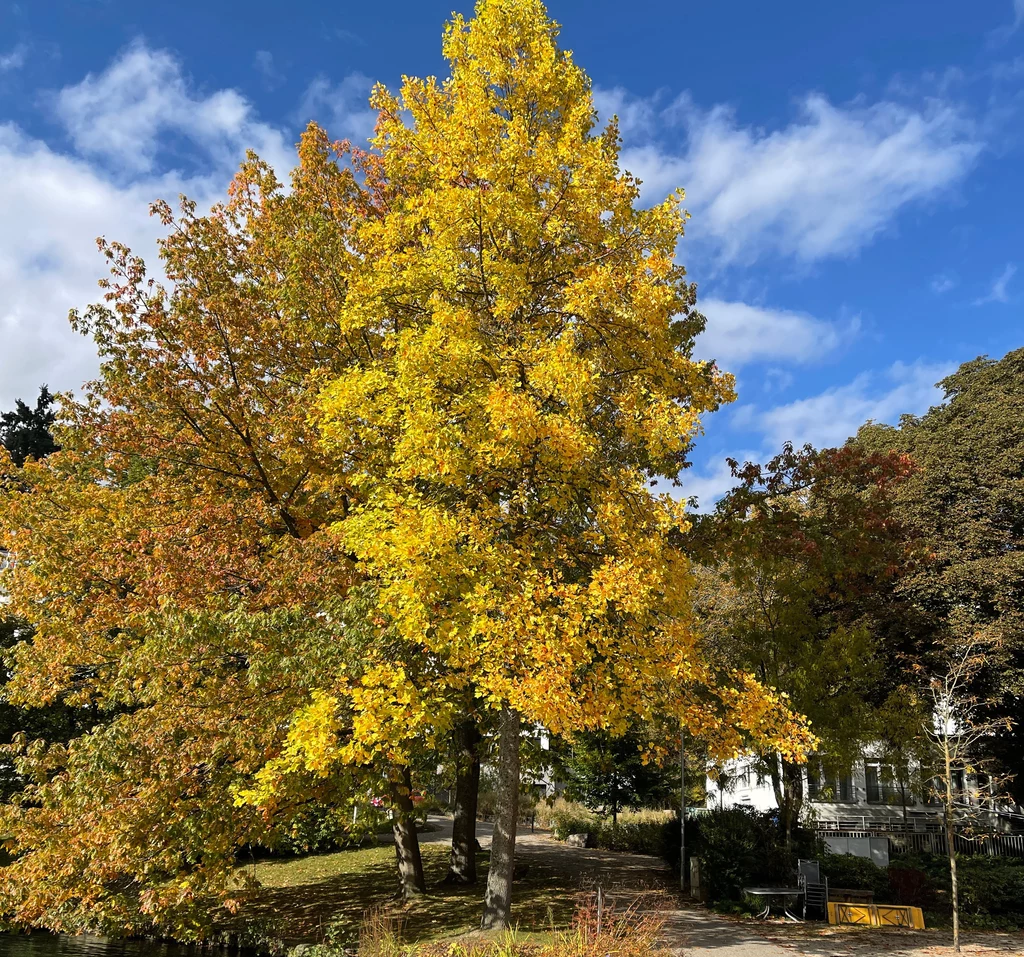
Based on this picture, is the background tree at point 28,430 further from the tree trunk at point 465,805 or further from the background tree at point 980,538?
Result: the background tree at point 980,538

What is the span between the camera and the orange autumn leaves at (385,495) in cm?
859

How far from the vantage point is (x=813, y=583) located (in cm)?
Answer: 1592

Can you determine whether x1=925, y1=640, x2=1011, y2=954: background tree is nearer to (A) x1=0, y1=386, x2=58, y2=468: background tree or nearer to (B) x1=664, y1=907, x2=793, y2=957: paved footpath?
(B) x1=664, y1=907, x2=793, y2=957: paved footpath

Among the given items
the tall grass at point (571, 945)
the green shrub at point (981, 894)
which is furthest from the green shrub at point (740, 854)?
the tall grass at point (571, 945)

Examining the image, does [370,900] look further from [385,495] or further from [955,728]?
[955,728]

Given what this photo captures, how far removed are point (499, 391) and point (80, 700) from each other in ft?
26.9

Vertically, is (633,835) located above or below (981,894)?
below

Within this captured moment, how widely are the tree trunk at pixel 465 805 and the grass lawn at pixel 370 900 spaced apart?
17.1 inches

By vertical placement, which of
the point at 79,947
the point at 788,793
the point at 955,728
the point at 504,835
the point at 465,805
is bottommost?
the point at 79,947

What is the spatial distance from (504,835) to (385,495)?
4.92 meters

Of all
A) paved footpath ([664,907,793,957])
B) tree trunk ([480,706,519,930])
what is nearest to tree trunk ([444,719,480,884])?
paved footpath ([664,907,793,957])

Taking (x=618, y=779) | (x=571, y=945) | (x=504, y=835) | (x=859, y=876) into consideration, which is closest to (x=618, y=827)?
(x=618, y=779)

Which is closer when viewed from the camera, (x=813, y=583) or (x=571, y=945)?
(x=571, y=945)

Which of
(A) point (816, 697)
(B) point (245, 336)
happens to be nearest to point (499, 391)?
(B) point (245, 336)
